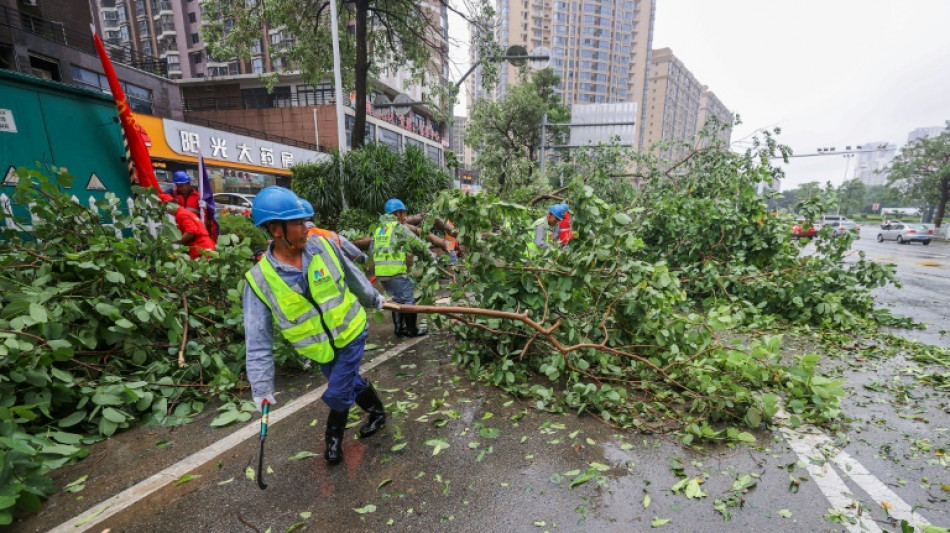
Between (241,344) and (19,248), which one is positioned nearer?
(19,248)

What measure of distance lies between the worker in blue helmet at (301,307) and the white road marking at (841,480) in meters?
2.97

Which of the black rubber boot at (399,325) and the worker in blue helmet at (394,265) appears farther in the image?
the black rubber boot at (399,325)

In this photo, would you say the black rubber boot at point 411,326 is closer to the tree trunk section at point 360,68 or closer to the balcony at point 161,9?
the tree trunk section at point 360,68

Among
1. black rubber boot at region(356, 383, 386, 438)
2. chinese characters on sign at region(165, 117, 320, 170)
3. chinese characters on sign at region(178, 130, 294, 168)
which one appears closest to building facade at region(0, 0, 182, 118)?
chinese characters on sign at region(165, 117, 320, 170)

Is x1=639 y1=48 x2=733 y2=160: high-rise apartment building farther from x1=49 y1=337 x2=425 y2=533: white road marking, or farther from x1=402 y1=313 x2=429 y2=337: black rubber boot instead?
x1=49 y1=337 x2=425 y2=533: white road marking

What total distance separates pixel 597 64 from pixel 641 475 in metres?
112

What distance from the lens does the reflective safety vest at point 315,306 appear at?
2.38 meters

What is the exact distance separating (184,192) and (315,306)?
4.80m

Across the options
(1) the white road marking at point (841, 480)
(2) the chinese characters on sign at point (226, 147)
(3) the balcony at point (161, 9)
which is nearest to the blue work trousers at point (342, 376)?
(1) the white road marking at point (841, 480)

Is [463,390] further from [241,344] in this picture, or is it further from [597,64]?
[597,64]

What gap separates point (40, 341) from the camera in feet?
8.93

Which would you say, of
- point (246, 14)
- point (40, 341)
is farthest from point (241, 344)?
point (246, 14)

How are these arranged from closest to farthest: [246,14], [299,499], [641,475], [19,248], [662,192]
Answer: [299,499]
[641,475]
[19,248]
[662,192]
[246,14]

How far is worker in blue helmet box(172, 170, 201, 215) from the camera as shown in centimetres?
571
